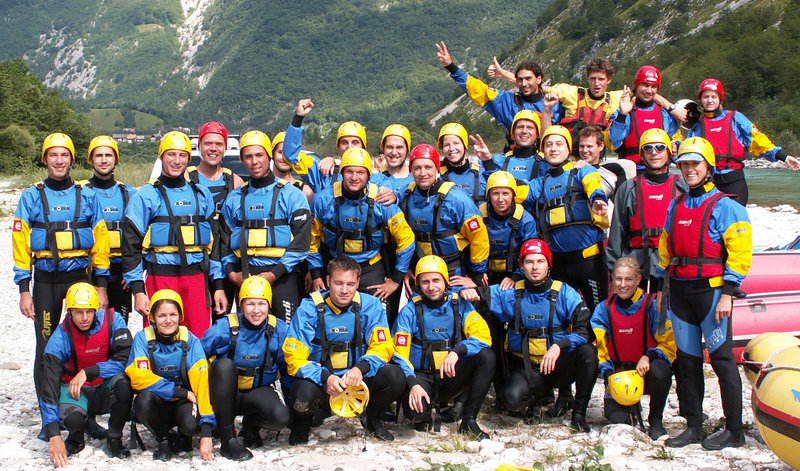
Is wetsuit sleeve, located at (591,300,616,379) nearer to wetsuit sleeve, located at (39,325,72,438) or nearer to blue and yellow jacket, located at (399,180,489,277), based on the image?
blue and yellow jacket, located at (399,180,489,277)

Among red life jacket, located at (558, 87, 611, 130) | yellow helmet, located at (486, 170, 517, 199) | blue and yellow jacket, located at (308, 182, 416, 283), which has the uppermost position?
red life jacket, located at (558, 87, 611, 130)

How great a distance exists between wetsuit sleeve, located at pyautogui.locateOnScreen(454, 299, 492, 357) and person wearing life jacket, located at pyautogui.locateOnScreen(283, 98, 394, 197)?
1663mm

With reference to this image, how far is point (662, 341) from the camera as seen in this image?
694cm

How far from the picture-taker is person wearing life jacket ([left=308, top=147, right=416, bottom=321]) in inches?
302

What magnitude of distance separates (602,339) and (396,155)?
293 centimetres

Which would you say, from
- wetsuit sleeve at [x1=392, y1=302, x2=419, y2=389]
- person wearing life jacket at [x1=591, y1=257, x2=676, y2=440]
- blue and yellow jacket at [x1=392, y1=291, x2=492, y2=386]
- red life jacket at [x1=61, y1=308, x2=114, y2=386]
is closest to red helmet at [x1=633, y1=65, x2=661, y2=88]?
person wearing life jacket at [x1=591, y1=257, x2=676, y2=440]

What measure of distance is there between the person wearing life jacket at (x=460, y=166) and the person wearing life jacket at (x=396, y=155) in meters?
0.41

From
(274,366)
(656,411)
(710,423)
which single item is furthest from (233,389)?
(710,423)

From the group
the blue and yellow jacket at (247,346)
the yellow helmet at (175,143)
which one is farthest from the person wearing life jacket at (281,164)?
the blue and yellow jacket at (247,346)

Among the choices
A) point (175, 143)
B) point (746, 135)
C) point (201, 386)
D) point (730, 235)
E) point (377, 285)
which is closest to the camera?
point (730, 235)

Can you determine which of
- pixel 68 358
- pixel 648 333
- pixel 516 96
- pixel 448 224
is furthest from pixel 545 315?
pixel 68 358

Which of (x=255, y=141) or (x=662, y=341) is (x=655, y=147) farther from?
(x=255, y=141)

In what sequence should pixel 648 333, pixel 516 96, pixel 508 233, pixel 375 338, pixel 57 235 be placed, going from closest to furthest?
pixel 375 338 < pixel 648 333 < pixel 57 235 < pixel 508 233 < pixel 516 96

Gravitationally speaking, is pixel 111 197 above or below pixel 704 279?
above
